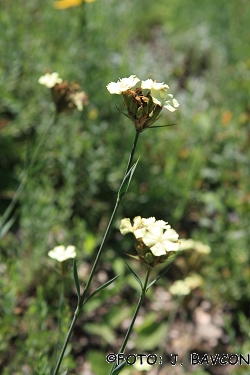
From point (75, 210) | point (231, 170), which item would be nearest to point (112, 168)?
point (75, 210)

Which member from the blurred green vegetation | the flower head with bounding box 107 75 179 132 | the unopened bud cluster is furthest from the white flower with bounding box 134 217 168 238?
the blurred green vegetation

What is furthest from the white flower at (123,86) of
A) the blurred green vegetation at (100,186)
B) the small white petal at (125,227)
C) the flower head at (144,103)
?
the blurred green vegetation at (100,186)

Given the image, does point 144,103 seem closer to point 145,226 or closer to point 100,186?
point 145,226

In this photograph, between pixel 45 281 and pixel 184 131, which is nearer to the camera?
pixel 45 281

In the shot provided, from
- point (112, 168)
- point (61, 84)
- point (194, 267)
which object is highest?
point (61, 84)

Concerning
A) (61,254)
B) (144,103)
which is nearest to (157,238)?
(144,103)

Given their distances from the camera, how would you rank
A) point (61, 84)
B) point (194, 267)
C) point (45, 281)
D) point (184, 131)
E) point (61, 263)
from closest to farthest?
1. point (61, 263)
2. point (61, 84)
3. point (45, 281)
4. point (194, 267)
5. point (184, 131)

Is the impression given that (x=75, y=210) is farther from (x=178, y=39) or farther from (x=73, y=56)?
(x=178, y=39)
